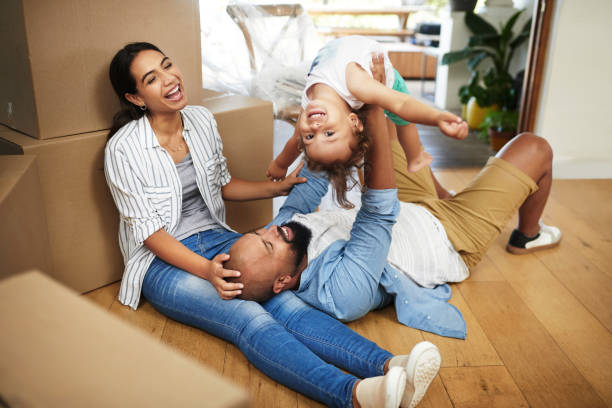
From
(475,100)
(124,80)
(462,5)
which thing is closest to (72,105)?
(124,80)

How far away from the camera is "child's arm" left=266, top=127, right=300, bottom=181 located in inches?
56.7

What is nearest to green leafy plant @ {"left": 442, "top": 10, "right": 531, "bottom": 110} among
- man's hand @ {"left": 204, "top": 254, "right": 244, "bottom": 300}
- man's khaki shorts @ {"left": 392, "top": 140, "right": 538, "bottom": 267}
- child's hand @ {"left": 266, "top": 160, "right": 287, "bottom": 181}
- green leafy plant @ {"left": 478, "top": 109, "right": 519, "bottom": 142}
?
green leafy plant @ {"left": 478, "top": 109, "right": 519, "bottom": 142}

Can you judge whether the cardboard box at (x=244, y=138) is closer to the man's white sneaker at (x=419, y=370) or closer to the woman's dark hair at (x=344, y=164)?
the woman's dark hair at (x=344, y=164)

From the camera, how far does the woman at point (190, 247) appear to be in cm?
122

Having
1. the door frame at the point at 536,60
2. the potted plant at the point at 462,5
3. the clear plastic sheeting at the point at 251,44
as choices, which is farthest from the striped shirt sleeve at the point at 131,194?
the potted plant at the point at 462,5

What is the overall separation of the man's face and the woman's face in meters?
0.42

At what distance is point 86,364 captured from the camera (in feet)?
1.65

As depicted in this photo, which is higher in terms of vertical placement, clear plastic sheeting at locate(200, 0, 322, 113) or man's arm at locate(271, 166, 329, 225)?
clear plastic sheeting at locate(200, 0, 322, 113)

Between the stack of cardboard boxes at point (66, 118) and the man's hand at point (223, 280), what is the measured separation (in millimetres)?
454

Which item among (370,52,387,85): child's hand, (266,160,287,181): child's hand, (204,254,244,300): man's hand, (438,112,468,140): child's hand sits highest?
(370,52,387,85): child's hand

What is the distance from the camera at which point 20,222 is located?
1.24 meters

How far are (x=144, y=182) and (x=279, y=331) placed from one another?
55 centimetres

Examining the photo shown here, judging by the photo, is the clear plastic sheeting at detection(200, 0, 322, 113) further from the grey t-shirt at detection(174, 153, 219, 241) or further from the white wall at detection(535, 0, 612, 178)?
the white wall at detection(535, 0, 612, 178)

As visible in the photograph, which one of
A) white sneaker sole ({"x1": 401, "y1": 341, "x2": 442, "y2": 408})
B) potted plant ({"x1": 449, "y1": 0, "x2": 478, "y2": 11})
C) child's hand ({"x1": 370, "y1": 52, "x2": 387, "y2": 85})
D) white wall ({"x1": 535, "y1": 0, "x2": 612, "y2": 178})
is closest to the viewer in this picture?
white sneaker sole ({"x1": 401, "y1": 341, "x2": 442, "y2": 408})
